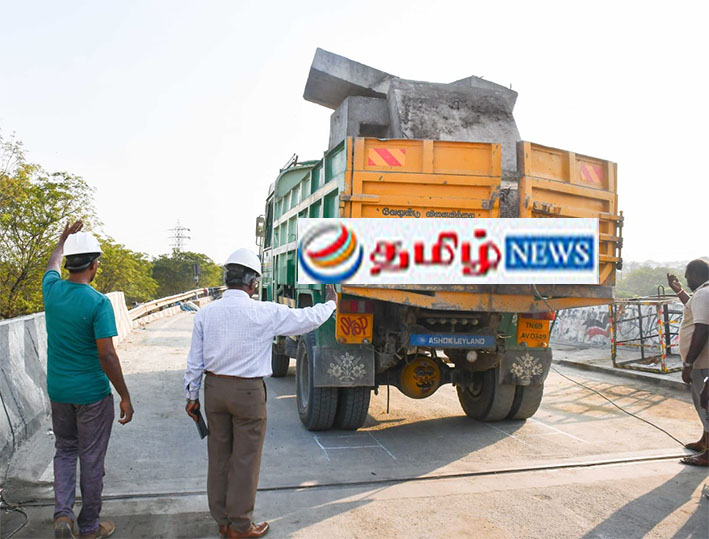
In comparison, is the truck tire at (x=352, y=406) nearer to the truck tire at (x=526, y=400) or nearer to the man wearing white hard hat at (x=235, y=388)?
the truck tire at (x=526, y=400)

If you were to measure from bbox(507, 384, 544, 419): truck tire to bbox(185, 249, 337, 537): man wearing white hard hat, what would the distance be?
3643 millimetres

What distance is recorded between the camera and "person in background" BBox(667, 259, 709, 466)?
185 inches

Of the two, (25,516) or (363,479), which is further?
(363,479)

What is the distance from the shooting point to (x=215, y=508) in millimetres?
3607

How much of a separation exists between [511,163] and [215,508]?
451 centimetres

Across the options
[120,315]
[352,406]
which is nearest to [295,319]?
[352,406]

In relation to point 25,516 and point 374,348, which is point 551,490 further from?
point 25,516

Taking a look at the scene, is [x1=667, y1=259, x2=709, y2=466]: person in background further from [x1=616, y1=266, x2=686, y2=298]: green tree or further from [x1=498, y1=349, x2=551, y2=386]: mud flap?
[x1=616, y1=266, x2=686, y2=298]: green tree

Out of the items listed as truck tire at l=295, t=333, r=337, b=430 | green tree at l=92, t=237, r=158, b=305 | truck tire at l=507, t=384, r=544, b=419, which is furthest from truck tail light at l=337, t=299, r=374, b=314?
green tree at l=92, t=237, r=158, b=305

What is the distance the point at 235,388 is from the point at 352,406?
265cm

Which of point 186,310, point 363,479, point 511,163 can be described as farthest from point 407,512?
point 186,310

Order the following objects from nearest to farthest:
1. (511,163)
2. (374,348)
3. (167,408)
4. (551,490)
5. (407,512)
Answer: (407,512) → (551,490) → (374,348) → (511,163) → (167,408)

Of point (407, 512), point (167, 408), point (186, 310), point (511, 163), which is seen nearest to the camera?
point (407, 512)

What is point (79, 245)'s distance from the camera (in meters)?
3.60
